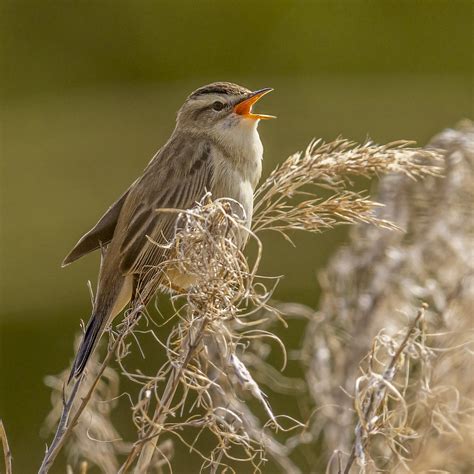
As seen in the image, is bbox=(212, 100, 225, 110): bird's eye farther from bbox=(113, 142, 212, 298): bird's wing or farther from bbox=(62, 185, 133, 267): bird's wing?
bbox=(62, 185, 133, 267): bird's wing

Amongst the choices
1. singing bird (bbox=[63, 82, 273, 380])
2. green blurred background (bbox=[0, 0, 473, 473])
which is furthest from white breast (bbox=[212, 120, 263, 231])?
green blurred background (bbox=[0, 0, 473, 473])

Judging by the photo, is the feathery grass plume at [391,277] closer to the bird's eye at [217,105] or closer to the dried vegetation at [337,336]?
the dried vegetation at [337,336]

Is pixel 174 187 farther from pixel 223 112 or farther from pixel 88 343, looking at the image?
pixel 88 343

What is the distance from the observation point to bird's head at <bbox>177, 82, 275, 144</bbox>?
3.58 metres

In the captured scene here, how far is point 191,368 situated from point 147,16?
380 inches

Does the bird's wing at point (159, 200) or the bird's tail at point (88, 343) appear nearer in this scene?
the bird's tail at point (88, 343)

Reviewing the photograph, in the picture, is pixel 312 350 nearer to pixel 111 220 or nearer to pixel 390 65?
pixel 111 220

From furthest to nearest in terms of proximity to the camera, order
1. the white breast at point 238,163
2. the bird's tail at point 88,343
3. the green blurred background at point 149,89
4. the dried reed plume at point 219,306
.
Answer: the green blurred background at point 149,89
the white breast at point 238,163
the bird's tail at point 88,343
the dried reed plume at point 219,306

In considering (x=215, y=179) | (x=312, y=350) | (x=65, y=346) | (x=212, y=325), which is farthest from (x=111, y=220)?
(x=65, y=346)

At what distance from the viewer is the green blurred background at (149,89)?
9.99 meters

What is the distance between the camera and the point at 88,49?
36.2ft

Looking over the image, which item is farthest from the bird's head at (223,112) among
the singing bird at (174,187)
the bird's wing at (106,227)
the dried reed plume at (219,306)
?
the dried reed plume at (219,306)

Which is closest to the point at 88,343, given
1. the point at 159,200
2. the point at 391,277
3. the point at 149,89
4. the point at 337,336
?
the point at 159,200

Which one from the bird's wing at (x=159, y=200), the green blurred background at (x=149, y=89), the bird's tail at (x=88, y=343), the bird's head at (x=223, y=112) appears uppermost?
the bird's head at (x=223, y=112)
